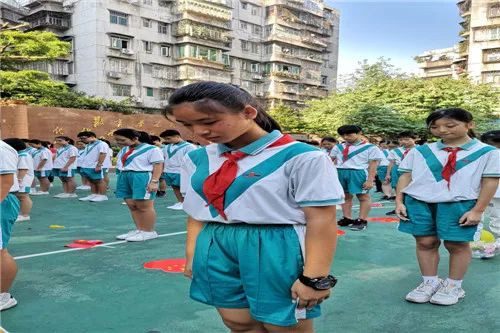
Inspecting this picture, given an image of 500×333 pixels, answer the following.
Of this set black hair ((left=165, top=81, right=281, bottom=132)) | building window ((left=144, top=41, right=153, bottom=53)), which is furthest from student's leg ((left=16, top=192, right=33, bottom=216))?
building window ((left=144, top=41, right=153, bottom=53))

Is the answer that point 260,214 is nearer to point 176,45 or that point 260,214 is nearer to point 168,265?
point 168,265

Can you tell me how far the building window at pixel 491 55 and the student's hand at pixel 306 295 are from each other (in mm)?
42989

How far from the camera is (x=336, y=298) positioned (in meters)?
3.74

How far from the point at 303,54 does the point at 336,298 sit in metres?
45.5

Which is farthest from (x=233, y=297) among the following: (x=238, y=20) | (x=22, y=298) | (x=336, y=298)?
(x=238, y=20)

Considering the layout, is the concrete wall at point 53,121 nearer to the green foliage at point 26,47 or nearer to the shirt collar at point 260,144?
the green foliage at point 26,47

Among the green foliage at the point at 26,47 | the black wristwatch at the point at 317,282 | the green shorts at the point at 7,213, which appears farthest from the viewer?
the green foliage at the point at 26,47

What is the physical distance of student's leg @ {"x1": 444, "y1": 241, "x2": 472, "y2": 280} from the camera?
366 cm

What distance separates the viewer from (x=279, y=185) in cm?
186

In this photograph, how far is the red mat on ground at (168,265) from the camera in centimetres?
462

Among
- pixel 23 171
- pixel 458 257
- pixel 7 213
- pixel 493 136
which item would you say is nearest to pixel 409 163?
pixel 458 257

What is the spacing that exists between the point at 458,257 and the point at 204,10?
37.6 m

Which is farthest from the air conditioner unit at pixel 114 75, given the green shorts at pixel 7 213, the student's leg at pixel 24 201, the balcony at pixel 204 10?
the green shorts at pixel 7 213

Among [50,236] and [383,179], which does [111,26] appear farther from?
[50,236]
